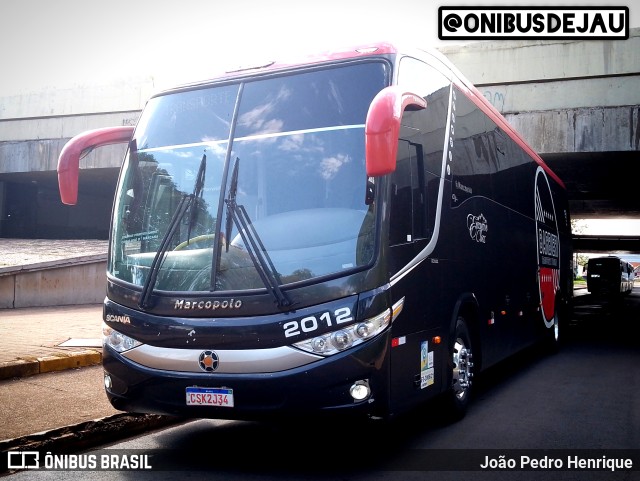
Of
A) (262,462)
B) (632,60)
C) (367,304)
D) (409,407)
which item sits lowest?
(262,462)

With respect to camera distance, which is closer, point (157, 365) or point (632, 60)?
point (157, 365)

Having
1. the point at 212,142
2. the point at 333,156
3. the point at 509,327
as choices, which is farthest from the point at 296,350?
the point at 509,327

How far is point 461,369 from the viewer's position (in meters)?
7.03

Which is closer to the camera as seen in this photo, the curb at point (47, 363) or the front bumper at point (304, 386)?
the front bumper at point (304, 386)

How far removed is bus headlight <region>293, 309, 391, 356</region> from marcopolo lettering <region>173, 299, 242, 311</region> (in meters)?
0.56

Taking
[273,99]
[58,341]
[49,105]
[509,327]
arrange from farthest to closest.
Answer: [49,105] → [58,341] → [509,327] → [273,99]

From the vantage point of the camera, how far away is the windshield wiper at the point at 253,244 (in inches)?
204

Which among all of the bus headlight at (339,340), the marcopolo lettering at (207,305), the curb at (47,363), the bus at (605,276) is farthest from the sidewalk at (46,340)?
the bus at (605,276)

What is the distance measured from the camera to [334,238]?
5.29 meters

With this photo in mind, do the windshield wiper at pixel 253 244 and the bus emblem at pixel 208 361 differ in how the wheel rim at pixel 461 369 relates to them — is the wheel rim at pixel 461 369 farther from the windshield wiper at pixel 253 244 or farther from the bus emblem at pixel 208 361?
the bus emblem at pixel 208 361

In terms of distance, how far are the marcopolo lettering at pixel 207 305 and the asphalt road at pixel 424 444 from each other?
1176mm

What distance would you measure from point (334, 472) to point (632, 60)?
16934 mm

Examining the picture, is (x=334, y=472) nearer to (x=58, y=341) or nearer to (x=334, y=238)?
(x=334, y=238)

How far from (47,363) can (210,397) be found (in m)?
4.02
